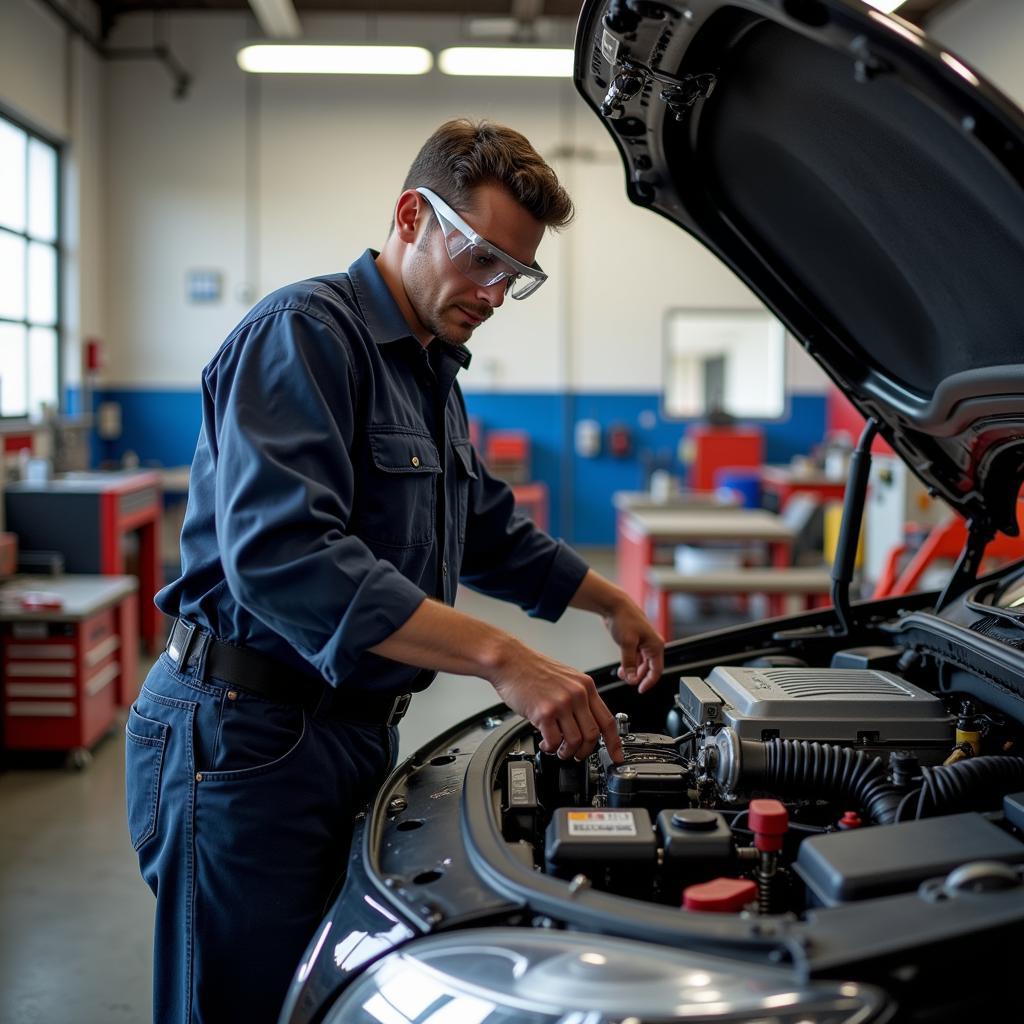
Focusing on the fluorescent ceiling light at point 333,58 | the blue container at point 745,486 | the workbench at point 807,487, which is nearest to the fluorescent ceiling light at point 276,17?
the fluorescent ceiling light at point 333,58

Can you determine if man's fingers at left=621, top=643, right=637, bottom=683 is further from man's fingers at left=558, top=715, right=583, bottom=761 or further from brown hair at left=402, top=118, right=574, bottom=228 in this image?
brown hair at left=402, top=118, right=574, bottom=228

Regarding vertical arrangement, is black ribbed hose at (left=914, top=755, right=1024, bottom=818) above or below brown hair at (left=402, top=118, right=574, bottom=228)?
below

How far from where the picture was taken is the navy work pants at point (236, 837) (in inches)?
50.8

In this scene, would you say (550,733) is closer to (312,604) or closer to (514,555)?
(312,604)

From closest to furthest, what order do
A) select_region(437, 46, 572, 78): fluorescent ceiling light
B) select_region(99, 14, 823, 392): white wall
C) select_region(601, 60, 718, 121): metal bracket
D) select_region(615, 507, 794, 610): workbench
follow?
select_region(601, 60, 718, 121): metal bracket < select_region(615, 507, 794, 610): workbench < select_region(437, 46, 572, 78): fluorescent ceiling light < select_region(99, 14, 823, 392): white wall

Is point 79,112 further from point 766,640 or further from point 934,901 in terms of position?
point 934,901

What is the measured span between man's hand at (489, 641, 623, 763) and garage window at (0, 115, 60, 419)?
5923 mm

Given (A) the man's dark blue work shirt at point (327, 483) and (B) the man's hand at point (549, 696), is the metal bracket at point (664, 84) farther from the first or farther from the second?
(B) the man's hand at point (549, 696)

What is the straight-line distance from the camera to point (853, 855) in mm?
1000

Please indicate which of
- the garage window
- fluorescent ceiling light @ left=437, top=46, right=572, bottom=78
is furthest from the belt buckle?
fluorescent ceiling light @ left=437, top=46, right=572, bottom=78

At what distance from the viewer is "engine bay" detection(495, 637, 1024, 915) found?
101 centimetres

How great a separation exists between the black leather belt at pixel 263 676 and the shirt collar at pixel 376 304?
447mm

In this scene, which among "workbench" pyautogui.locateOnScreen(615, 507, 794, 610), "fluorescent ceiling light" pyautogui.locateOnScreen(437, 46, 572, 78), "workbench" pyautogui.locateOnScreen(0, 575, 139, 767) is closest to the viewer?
"workbench" pyautogui.locateOnScreen(0, 575, 139, 767)

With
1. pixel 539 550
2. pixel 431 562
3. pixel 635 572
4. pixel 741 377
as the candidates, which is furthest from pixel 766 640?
pixel 741 377
